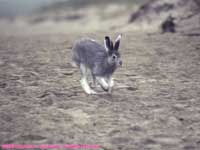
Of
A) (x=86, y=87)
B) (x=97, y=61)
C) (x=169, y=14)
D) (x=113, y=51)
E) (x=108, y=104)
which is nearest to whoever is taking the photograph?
(x=108, y=104)

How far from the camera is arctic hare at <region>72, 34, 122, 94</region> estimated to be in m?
6.54

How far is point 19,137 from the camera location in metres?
5.10

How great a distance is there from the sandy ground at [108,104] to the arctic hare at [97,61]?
211 mm

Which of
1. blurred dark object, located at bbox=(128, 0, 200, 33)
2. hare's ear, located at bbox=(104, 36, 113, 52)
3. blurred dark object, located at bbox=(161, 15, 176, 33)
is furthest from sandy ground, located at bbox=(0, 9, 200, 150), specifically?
blurred dark object, located at bbox=(128, 0, 200, 33)

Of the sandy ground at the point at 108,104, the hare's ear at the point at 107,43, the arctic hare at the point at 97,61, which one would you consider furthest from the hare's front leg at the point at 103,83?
the hare's ear at the point at 107,43

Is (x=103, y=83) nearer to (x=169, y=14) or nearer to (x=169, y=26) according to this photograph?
(x=169, y=26)

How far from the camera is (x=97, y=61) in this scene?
6695mm

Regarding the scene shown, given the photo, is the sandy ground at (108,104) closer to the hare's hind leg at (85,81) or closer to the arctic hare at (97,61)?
the hare's hind leg at (85,81)

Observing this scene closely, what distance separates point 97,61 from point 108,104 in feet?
2.43

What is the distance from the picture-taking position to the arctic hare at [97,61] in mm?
6544

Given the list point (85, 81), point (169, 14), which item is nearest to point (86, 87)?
point (85, 81)

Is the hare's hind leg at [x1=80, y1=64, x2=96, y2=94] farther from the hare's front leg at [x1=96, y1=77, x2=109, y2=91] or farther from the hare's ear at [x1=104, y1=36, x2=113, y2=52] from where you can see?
the hare's ear at [x1=104, y1=36, x2=113, y2=52]

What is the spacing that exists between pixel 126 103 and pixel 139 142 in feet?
4.49

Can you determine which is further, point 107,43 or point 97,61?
point 97,61
